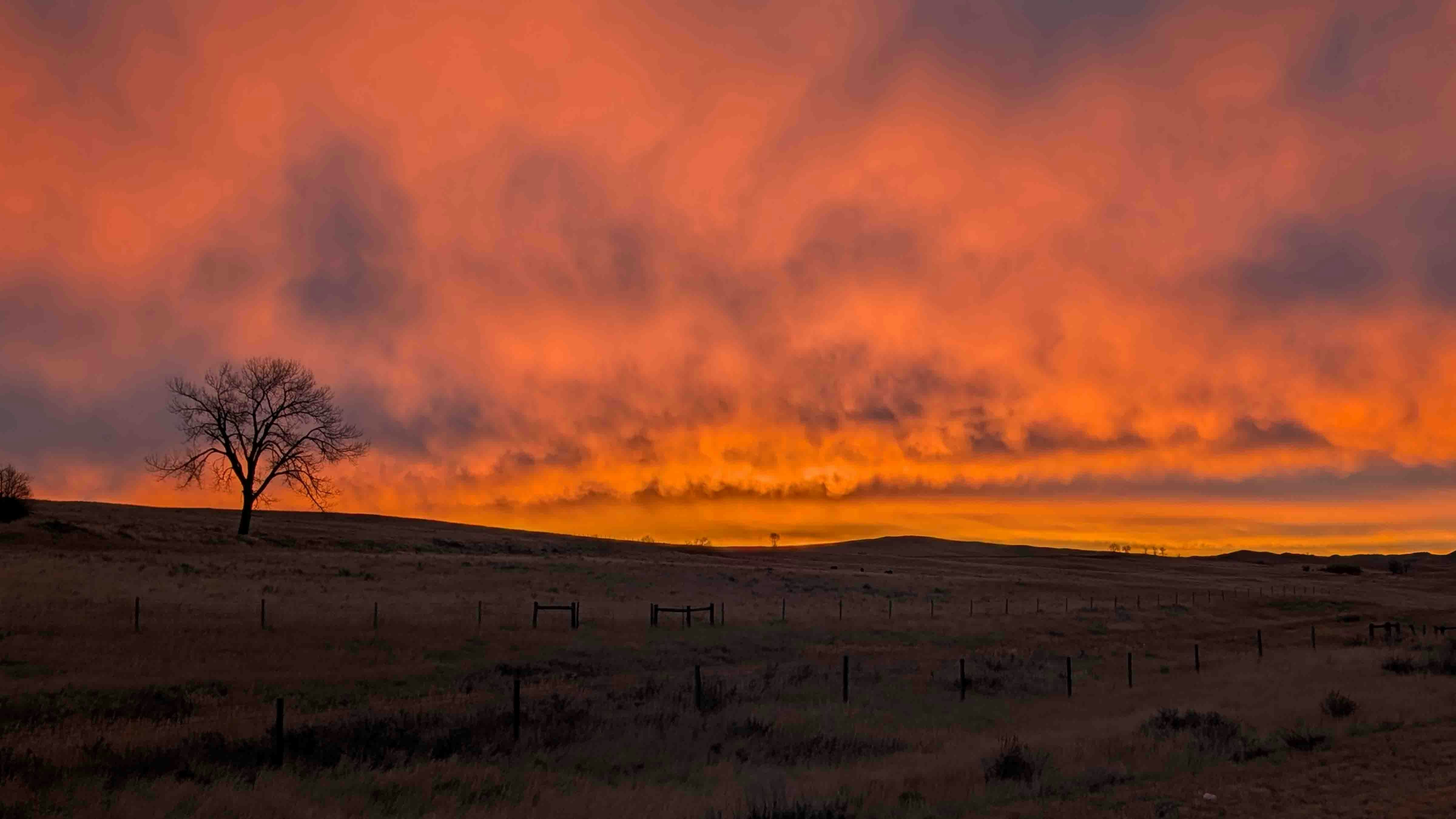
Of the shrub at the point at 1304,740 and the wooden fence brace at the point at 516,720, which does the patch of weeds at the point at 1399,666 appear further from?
the wooden fence brace at the point at 516,720

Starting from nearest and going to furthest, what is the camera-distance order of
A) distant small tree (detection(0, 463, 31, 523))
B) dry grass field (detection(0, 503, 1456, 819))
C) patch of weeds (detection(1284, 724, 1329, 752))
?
dry grass field (detection(0, 503, 1456, 819)), patch of weeds (detection(1284, 724, 1329, 752)), distant small tree (detection(0, 463, 31, 523))

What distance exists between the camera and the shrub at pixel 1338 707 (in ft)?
74.7

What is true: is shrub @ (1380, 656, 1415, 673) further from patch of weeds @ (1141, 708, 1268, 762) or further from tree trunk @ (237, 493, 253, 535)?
tree trunk @ (237, 493, 253, 535)

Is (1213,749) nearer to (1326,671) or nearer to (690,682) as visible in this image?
(690,682)

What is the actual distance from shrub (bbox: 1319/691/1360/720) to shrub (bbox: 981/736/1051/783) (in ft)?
30.9

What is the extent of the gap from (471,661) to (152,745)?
14.1 m

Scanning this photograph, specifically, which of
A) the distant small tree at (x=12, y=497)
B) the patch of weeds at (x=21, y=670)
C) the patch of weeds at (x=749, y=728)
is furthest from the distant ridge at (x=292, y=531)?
the patch of weeds at (x=749, y=728)

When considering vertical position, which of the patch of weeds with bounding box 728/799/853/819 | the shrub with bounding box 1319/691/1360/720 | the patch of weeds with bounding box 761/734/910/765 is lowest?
the patch of weeds with bounding box 761/734/910/765

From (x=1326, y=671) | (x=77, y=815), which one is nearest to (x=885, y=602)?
(x=1326, y=671)

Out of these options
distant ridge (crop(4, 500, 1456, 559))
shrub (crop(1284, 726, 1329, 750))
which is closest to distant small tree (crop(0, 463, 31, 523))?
distant ridge (crop(4, 500, 1456, 559))

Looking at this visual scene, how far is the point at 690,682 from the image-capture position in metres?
27.7

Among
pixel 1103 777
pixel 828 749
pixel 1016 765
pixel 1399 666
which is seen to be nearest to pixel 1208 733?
pixel 1103 777

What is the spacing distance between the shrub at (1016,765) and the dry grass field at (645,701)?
0.08 metres

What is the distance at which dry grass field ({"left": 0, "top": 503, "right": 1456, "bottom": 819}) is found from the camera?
49.3ft
